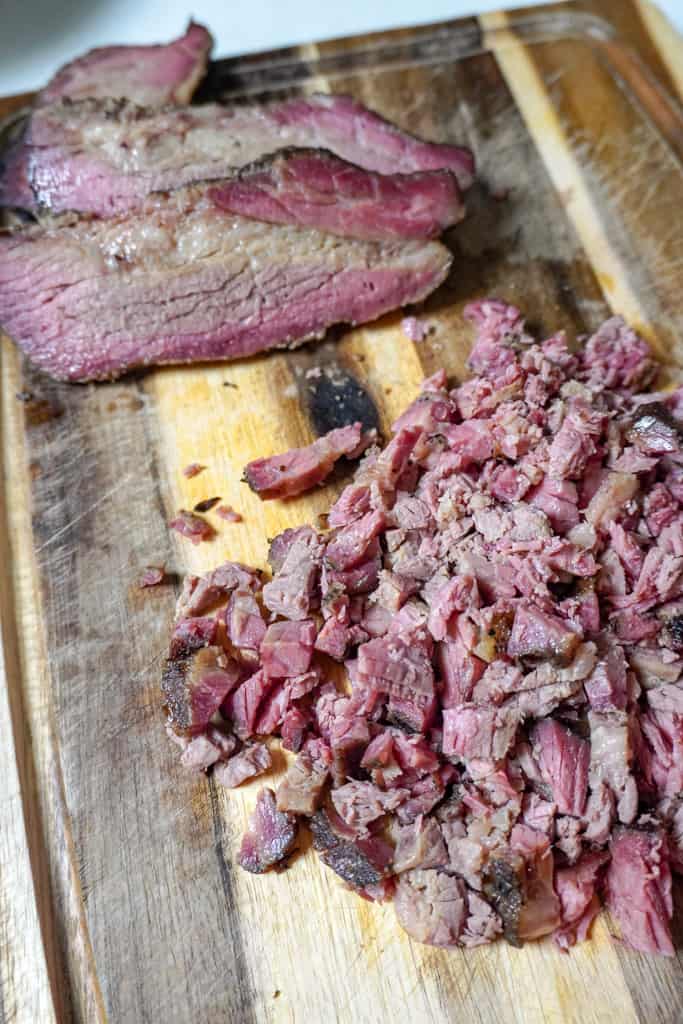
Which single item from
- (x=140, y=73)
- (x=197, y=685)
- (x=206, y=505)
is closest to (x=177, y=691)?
(x=197, y=685)

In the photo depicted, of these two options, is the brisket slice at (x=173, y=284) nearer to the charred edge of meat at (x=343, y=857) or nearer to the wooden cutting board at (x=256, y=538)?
the wooden cutting board at (x=256, y=538)

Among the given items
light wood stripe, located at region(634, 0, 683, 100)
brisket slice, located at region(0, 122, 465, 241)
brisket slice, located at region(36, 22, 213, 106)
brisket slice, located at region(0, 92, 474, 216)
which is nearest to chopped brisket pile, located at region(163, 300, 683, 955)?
brisket slice, located at region(0, 122, 465, 241)

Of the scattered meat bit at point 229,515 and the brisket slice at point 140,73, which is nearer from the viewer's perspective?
the scattered meat bit at point 229,515

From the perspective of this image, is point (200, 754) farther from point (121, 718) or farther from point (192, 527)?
point (192, 527)

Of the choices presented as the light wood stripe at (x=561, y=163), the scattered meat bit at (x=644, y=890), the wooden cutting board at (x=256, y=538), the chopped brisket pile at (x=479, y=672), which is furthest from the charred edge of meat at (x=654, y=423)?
the scattered meat bit at (x=644, y=890)

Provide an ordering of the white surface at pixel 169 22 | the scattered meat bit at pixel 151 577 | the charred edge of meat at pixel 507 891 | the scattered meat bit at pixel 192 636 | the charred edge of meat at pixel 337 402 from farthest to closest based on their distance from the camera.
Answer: the white surface at pixel 169 22
the charred edge of meat at pixel 337 402
the scattered meat bit at pixel 151 577
the scattered meat bit at pixel 192 636
the charred edge of meat at pixel 507 891

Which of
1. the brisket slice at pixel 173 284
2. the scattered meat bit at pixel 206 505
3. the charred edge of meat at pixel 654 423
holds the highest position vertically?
the brisket slice at pixel 173 284

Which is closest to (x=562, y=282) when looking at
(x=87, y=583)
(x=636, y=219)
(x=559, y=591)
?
(x=636, y=219)

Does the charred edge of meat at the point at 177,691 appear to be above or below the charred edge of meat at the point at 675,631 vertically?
above
